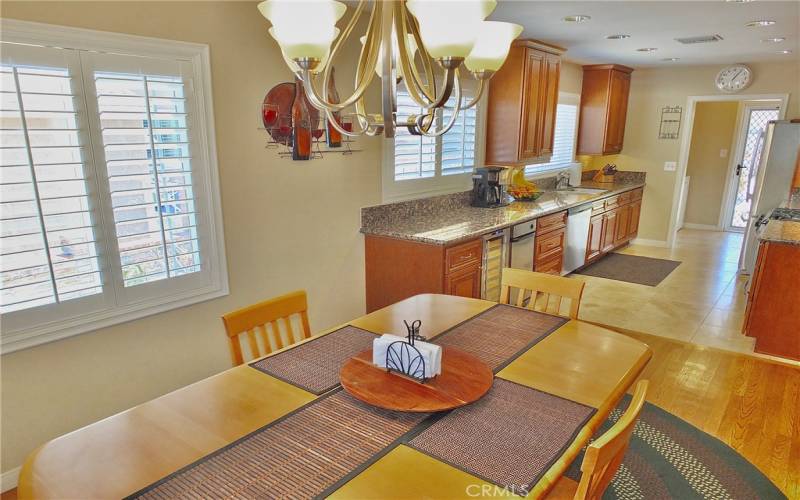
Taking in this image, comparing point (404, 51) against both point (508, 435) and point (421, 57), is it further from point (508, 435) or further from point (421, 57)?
point (508, 435)

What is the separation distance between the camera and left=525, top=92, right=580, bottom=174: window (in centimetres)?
568

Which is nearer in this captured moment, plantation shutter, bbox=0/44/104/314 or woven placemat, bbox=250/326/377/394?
woven placemat, bbox=250/326/377/394

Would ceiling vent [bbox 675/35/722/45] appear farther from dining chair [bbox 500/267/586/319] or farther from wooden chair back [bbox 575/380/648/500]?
wooden chair back [bbox 575/380/648/500]

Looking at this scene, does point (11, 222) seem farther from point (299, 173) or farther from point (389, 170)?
point (389, 170)

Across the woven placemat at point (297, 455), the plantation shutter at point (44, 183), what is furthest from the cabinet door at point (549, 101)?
the woven placemat at point (297, 455)

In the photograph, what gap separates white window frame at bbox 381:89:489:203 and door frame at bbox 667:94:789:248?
11.0ft

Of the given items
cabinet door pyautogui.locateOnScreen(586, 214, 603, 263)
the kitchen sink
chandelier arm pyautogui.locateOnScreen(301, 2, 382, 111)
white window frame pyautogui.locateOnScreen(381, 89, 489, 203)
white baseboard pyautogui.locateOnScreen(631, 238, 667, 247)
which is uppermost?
A: chandelier arm pyautogui.locateOnScreen(301, 2, 382, 111)

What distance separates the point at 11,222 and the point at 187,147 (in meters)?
0.79

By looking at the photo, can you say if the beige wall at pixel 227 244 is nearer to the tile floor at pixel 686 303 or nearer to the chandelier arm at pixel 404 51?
the chandelier arm at pixel 404 51

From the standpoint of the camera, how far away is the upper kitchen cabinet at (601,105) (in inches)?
231

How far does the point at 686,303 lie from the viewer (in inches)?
176

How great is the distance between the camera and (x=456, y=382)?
147 cm

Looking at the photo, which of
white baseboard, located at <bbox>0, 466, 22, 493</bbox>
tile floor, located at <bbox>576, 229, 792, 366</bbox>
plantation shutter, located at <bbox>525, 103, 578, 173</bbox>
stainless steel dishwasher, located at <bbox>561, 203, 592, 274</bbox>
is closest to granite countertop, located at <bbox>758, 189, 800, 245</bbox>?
tile floor, located at <bbox>576, 229, 792, 366</bbox>

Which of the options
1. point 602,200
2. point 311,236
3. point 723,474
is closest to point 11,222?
point 311,236
